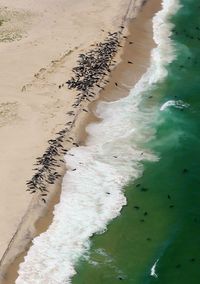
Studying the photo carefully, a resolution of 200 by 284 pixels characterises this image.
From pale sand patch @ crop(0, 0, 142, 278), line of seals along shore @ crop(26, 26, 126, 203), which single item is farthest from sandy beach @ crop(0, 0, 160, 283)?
line of seals along shore @ crop(26, 26, 126, 203)

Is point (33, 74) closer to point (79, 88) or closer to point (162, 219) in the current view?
point (79, 88)

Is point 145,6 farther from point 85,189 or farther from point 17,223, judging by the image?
point 17,223

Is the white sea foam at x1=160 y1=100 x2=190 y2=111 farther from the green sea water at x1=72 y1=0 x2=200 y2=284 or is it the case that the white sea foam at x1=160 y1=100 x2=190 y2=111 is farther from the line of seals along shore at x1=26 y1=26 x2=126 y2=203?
the line of seals along shore at x1=26 y1=26 x2=126 y2=203

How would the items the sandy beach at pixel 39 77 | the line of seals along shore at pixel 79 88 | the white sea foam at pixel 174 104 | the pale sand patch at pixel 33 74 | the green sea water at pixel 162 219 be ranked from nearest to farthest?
the green sea water at pixel 162 219 → the sandy beach at pixel 39 77 → the pale sand patch at pixel 33 74 → the line of seals along shore at pixel 79 88 → the white sea foam at pixel 174 104

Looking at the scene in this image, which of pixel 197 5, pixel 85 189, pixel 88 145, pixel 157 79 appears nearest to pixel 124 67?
pixel 157 79

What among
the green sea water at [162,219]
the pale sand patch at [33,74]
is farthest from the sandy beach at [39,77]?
the green sea water at [162,219]

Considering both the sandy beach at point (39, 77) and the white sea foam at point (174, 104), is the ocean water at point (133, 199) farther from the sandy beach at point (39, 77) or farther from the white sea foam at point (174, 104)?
the sandy beach at point (39, 77)
